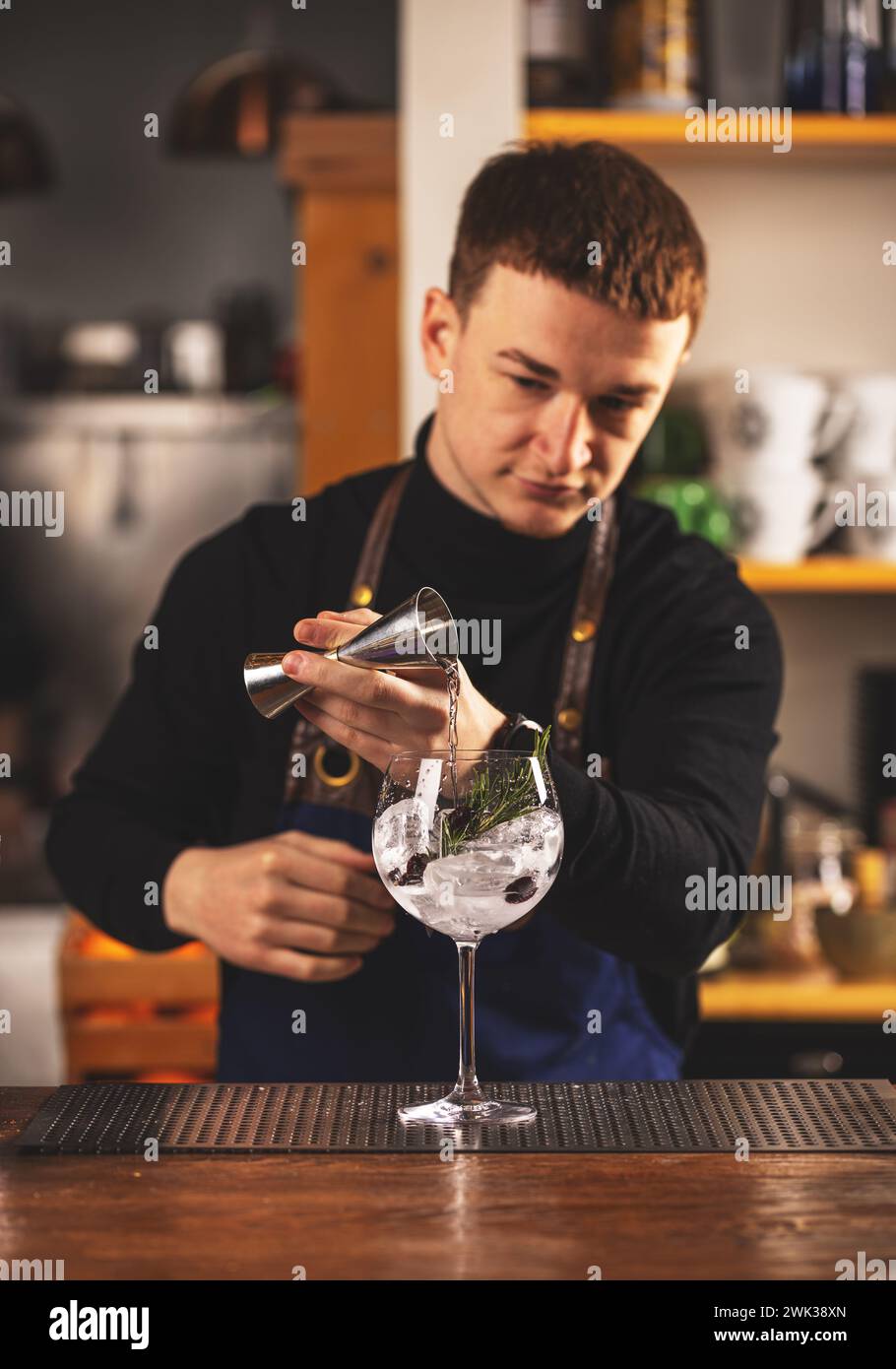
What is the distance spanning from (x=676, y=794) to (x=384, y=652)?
378 mm

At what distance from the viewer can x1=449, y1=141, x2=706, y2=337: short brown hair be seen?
133 cm

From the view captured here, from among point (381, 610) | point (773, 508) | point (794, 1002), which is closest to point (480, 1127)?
point (381, 610)

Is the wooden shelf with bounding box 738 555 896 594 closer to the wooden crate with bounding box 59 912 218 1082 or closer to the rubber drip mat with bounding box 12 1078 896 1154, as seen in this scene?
the wooden crate with bounding box 59 912 218 1082

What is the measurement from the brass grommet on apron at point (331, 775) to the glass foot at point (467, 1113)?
1.51 ft

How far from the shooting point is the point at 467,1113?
101cm

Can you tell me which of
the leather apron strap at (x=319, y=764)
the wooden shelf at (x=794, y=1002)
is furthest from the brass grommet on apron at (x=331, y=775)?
the wooden shelf at (x=794, y=1002)

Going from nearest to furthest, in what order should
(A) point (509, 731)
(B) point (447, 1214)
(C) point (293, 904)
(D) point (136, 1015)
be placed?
1. (B) point (447, 1214)
2. (A) point (509, 731)
3. (C) point (293, 904)
4. (D) point (136, 1015)

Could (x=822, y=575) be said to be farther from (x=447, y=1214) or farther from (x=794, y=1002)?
(x=447, y=1214)

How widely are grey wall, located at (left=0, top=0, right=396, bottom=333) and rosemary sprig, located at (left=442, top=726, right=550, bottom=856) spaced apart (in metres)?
4.80

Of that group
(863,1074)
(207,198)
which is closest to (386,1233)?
(863,1074)

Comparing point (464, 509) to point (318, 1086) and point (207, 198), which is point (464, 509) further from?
point (207, 198)

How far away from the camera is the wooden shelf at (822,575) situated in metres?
2.20

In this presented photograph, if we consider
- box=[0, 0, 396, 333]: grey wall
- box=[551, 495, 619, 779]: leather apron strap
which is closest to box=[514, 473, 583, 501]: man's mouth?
box=[551, 495, 619, 779]: leather apron strap

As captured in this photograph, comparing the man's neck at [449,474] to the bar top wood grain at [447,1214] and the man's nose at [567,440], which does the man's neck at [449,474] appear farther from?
the bar top wood grain at [447,1214]
